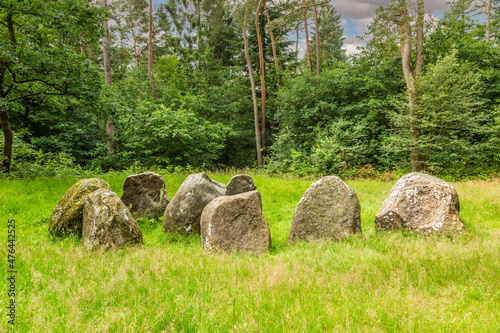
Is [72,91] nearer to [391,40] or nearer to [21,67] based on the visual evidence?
[21,67]

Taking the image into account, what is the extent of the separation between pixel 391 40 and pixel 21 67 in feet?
54.8

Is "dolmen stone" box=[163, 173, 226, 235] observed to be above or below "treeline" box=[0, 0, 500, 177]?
below

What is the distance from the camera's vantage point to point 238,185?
25.5ft

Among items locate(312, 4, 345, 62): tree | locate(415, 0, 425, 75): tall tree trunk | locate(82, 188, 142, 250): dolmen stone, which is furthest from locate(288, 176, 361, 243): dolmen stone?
locate(312, 4, 345, 62): tree

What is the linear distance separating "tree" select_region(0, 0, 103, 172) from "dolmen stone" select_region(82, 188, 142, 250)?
21.2 ft

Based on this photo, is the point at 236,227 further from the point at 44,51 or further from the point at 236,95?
the point at 236,95

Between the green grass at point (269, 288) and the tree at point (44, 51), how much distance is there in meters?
6.63

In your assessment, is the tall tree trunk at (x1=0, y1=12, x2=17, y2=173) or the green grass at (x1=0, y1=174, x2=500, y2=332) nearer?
the green grass at (x1=0, y1=174, x2=500, y2=332)

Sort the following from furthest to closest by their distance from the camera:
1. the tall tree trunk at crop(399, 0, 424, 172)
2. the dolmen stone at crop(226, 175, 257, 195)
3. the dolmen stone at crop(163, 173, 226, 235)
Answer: the tall tree trunk at crop(399, 0, 424, 172) → the dolmen stone at crop(226, 175, 257, 195) → the dolmen stone at crop(163, 173, 226, 235)

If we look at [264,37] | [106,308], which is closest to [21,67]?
[106,308]

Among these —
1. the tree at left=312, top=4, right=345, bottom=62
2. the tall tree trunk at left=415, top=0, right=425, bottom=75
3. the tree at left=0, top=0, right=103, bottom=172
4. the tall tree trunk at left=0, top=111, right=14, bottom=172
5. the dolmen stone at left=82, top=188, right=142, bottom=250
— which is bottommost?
the dolmen stone at left=82, top=188, right=142, bottom=250

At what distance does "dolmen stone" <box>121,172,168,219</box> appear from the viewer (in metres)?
7.90

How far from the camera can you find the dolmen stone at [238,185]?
7696 mm

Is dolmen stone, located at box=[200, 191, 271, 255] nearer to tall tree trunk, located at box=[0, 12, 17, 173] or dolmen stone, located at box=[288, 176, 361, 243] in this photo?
dolmen stone, located at box=[288, 176, 361, 243]
